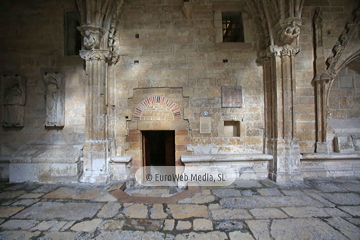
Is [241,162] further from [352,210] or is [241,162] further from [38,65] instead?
[38,65]

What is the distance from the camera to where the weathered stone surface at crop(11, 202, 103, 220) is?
254cm

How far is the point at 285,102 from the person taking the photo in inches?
155

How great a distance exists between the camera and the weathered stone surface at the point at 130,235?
210 centimetres

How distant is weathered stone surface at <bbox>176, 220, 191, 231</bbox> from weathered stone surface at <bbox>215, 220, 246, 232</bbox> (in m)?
0.37

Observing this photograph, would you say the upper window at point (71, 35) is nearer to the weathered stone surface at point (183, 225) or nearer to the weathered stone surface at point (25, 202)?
the weathered stone surface at point (25, 202)

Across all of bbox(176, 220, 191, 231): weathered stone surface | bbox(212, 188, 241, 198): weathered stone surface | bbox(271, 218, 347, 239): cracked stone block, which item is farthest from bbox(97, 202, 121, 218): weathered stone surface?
bbox(271, 218, 347, 239): cracked stone block

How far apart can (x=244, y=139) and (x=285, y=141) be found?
2.90ft

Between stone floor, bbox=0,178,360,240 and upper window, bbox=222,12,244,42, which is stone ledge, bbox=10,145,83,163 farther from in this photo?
upper window, bbox=222,12,244,42

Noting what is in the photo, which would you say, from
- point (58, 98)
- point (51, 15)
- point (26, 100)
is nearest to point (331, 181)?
point (58, 98)

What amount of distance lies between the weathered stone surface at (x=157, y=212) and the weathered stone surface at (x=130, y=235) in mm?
343

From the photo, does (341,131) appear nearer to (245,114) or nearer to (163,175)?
(245,114)

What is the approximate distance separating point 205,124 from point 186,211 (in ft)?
7.07

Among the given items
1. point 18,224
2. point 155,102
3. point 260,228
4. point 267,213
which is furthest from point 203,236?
point 155,102

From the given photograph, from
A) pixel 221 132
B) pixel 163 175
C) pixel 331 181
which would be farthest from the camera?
pixel 163 175
